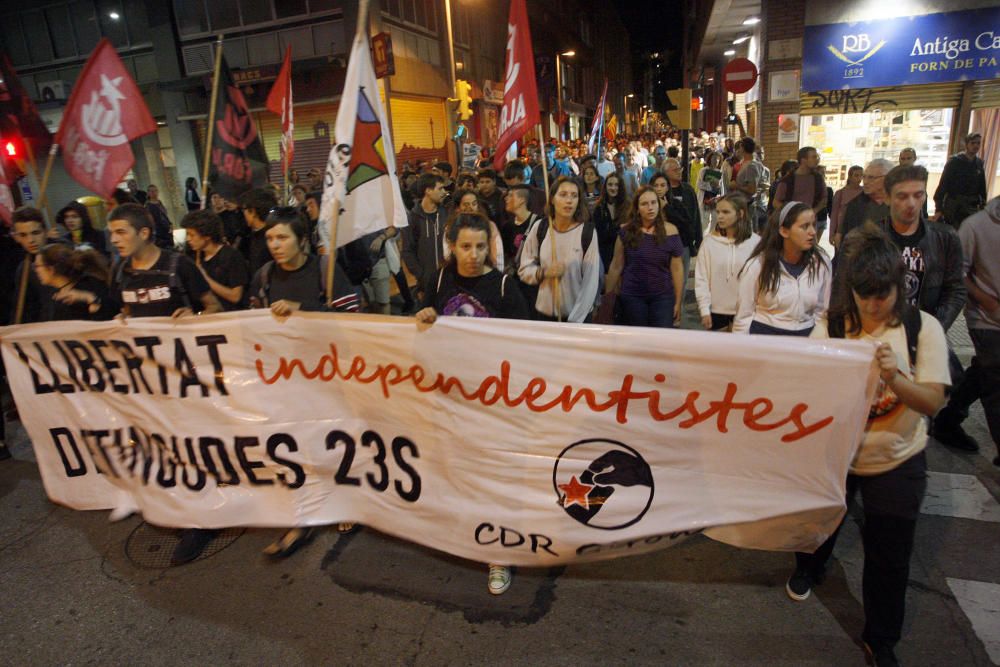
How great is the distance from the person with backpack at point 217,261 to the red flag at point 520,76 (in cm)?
240

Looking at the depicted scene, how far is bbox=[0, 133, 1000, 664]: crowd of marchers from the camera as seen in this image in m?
2.54

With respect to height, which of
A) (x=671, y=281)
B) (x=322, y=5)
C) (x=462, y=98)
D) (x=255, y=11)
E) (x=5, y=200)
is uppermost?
(x=255, y=11)

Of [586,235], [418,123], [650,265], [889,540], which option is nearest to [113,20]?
[418,123]

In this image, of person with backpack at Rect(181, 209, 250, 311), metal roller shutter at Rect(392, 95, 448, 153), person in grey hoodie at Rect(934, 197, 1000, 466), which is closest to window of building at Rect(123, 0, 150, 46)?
metal roller shutter at Rect(392, 95, 448, 153)

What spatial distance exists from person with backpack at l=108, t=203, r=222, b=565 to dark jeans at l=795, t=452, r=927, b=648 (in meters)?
3.54

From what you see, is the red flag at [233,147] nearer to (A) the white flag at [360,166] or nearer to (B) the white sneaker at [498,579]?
(A) the white flag at [360,166]

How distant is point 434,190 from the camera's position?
6.94 m

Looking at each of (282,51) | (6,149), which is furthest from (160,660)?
(282,51)

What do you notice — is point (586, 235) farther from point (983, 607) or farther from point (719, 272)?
point (983, 607)

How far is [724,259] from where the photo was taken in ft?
16.5

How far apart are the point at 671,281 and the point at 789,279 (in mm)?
1548

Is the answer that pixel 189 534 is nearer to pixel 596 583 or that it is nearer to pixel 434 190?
pixel 596 583

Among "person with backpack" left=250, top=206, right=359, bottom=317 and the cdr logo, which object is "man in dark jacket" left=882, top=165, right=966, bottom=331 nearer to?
the cdr logo

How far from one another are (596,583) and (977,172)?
9.32 m
